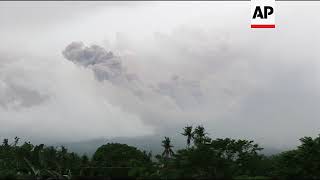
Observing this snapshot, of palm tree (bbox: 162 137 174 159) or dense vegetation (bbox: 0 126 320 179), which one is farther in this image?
palm tree (bbox: 162 137 174 159)

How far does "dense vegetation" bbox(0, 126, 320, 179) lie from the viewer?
74.1 m

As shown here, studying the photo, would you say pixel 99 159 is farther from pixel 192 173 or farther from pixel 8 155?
pixel 192 173

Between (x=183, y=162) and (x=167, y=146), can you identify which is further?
(x=167, y=146)

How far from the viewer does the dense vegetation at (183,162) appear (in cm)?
7406

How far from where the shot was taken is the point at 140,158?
12012cm

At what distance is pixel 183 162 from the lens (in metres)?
74.6

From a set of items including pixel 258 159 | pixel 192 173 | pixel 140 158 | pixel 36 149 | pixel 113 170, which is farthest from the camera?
pixel 140 158

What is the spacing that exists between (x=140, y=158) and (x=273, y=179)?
178 ft

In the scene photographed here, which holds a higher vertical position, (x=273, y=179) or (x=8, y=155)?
(x=8, y=155)

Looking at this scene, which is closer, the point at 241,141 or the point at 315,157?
the point at 315,157

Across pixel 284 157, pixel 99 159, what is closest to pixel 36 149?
pixel 99 159

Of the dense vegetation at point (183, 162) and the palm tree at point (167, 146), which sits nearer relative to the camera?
the dense vegetation at point (183, 162)

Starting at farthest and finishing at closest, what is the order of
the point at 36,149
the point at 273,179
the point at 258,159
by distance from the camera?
1. the point at 36,149
2. the point at 258,159
3. the point at 273,179

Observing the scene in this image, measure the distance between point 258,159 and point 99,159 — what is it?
4772 cm
